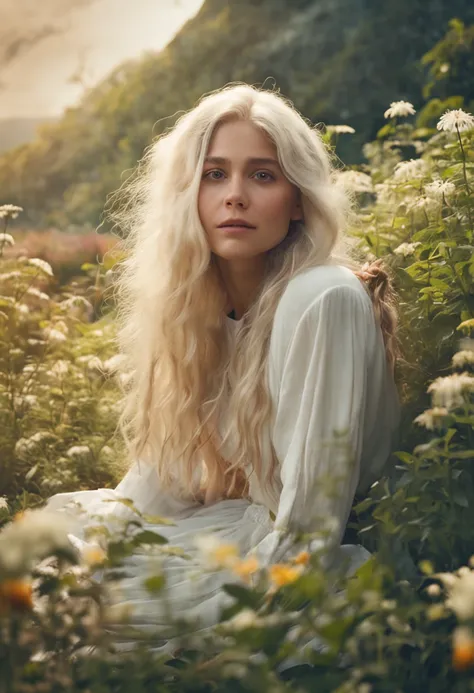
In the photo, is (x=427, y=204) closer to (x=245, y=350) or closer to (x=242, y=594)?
(x=245, y=350)

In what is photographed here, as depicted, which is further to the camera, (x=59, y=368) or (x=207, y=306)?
(x=59, y=368)

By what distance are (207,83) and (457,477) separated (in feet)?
18.8

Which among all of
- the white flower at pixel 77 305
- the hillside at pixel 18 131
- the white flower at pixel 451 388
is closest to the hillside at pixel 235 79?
the hillside at pixel 18 131

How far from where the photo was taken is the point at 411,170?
308 cm

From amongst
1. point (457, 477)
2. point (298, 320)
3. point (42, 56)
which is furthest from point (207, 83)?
point (457, 477)

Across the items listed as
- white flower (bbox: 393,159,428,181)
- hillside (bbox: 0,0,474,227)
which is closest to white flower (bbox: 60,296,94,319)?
hillside (bbox: 0,0,474,227)

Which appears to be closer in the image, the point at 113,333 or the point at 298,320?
the point at 298,320

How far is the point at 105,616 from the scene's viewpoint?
1264mm

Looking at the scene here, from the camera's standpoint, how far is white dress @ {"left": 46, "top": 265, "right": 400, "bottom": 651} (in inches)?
81.0

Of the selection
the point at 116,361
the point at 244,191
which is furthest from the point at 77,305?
the point at 244,191

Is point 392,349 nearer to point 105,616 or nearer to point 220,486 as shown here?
point 220,486

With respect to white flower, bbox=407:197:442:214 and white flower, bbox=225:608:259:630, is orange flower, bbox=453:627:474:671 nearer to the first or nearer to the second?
white flower, bbox=225:608:259:630

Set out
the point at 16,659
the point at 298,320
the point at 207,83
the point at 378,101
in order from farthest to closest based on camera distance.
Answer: the point at 207,83 < the point at 378,101 < the point at 298,320 < the point at 16,659

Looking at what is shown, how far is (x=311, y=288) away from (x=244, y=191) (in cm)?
34
